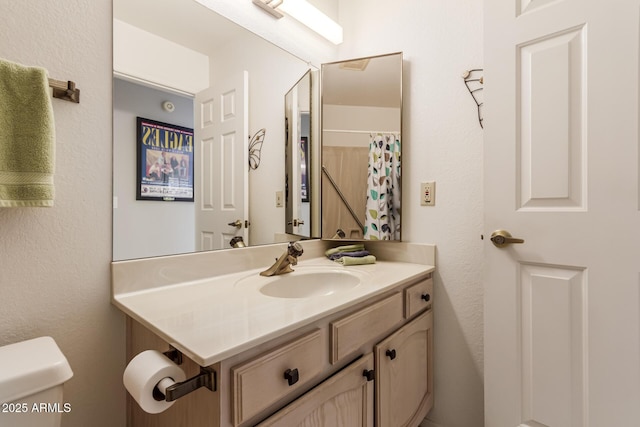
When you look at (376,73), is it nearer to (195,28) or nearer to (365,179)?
(365,179)

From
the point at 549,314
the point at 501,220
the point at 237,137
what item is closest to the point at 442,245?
the point at 501,220

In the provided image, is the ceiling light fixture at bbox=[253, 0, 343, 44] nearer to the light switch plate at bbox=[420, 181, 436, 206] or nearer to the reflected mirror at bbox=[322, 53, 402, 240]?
the reflected mirror at bbox=[322, 53, 402, 240]

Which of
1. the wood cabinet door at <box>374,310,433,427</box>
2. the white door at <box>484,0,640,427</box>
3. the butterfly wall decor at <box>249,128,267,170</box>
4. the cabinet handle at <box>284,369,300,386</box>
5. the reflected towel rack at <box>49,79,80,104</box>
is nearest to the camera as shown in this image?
the cabinet handle at <box>284,369,300,386</box>

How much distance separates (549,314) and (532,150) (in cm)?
56

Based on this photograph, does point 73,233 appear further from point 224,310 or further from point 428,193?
point 428,193

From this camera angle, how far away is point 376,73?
1.56 m

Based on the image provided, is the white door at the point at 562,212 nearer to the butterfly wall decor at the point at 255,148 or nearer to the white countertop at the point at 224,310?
the white countertop at the point at 224,310

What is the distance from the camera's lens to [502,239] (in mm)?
1120

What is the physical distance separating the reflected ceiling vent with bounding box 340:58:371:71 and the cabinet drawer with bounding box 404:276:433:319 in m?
1.09

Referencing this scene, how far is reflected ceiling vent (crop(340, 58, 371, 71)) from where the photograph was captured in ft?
5.18

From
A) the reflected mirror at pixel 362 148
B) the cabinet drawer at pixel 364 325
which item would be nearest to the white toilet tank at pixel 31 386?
the cabinet drawer at pixel 364 325

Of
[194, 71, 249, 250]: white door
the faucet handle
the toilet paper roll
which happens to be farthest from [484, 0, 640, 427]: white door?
the toilet paper roll

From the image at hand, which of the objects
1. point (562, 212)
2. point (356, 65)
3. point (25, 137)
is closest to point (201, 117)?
point (25, 137)

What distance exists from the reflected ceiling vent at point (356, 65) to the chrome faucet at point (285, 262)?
0.97 meters
